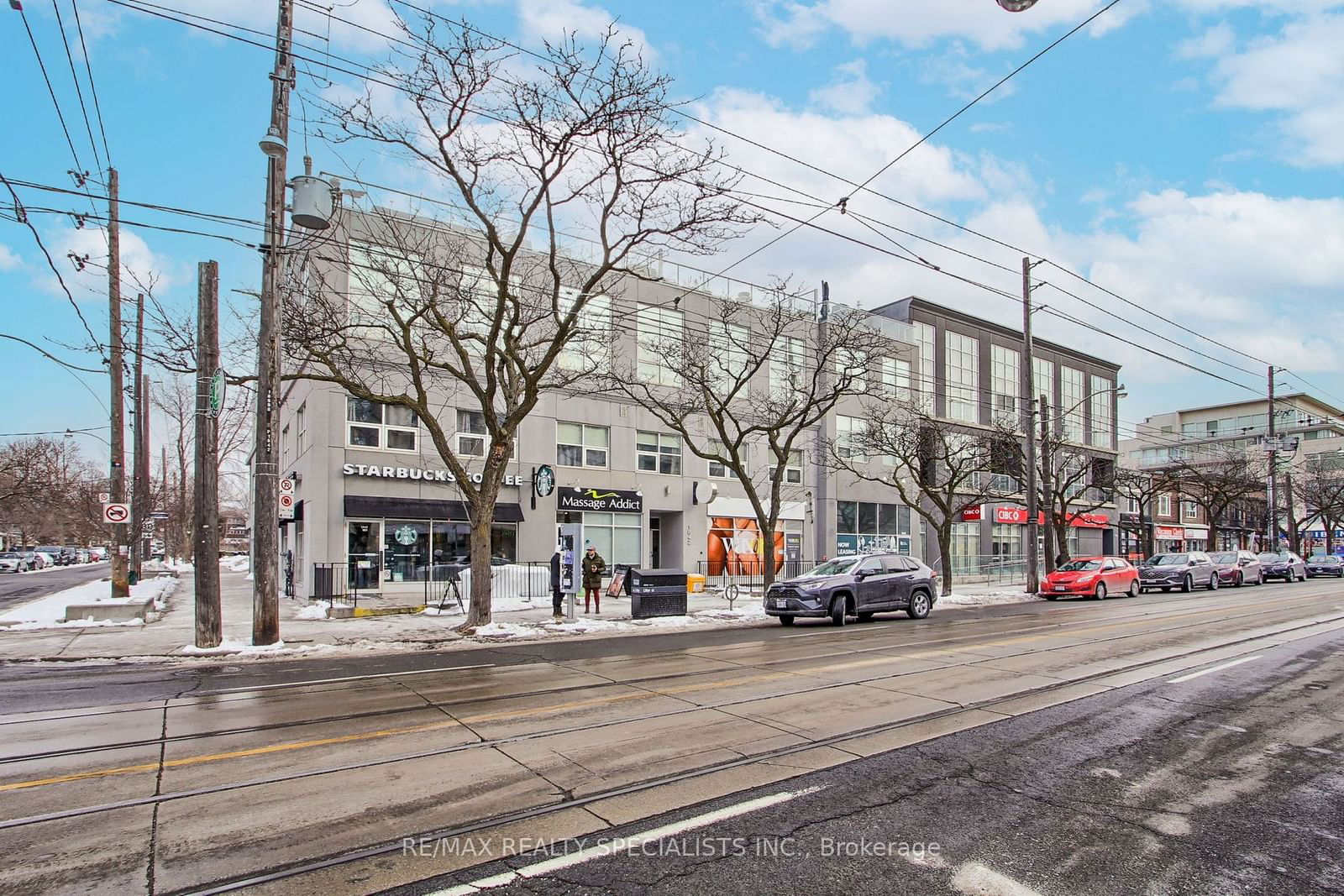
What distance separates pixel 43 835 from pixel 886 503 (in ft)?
125

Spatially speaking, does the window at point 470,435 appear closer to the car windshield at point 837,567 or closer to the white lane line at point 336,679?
the car windshield at point 837,567

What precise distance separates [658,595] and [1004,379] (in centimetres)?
3708

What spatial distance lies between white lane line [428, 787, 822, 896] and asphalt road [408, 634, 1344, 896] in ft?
0.12

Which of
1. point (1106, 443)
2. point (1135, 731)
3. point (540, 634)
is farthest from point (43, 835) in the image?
point (1106, 443)

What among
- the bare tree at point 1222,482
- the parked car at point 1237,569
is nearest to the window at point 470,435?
the parked car at point 1237,569

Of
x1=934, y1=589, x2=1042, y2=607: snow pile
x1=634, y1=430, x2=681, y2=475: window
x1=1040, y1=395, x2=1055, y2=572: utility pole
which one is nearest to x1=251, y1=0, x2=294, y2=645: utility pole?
x1=634, y1=430, x2=681, y2=475: window

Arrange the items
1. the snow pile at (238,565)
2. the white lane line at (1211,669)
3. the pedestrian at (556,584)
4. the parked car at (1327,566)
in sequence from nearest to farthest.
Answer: the white lane line at (1211,669) → the pedestrian at (556,584) → the parked car at (1327,566) → the snow pile at (238,565)

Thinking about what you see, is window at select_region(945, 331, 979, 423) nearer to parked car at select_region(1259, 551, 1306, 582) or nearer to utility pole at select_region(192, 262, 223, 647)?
parked car at select_region(1259, 551, 1306, 582)

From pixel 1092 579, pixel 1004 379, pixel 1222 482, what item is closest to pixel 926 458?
pixel 1092 579

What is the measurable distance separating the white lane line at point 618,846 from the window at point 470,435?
72.8 ft

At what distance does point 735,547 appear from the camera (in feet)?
110

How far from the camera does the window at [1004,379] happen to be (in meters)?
48.0

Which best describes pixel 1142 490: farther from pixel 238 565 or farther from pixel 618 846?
pixel 238 565

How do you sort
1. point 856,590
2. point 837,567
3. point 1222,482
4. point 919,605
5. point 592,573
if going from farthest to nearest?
point 1222,482 < point 592,573 < point 919,605 < point 837,567 < point 856,590
